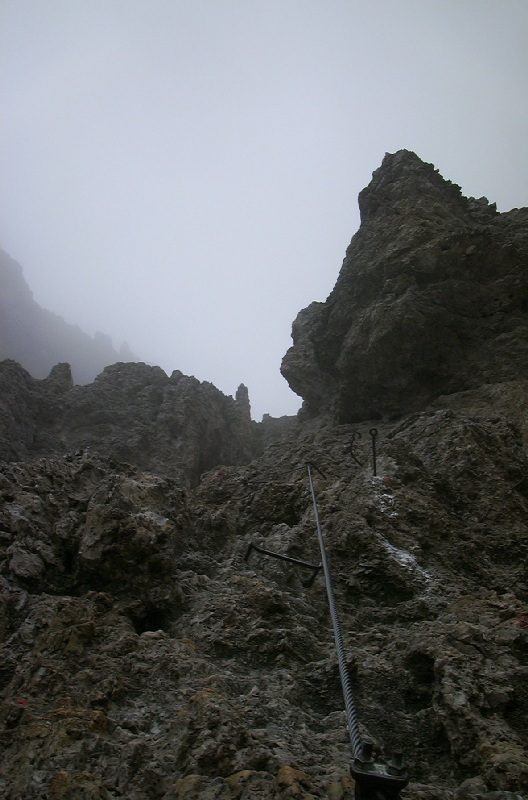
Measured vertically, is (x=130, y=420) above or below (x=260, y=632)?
above

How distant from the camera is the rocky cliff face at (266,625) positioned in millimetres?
4398

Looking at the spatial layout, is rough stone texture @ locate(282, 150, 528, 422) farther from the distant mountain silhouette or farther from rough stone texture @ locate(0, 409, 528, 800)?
the distant mountain silhouette

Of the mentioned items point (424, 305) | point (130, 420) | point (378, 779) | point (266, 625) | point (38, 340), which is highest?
point (38, 340)

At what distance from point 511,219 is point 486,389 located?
8.41 m

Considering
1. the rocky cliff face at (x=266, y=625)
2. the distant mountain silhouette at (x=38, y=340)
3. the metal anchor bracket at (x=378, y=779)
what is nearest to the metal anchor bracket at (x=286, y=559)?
the rocky cliff face at (x=266, y=625)

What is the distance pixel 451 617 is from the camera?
6.84m

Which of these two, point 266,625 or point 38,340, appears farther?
point 38,340

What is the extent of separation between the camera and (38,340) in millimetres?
81000

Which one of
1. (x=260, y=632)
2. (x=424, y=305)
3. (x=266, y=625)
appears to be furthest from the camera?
(x=424, y=305)

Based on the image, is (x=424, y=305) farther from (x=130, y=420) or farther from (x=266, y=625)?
(x=130, y=420)

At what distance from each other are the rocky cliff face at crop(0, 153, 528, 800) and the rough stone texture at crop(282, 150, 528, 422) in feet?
11.6

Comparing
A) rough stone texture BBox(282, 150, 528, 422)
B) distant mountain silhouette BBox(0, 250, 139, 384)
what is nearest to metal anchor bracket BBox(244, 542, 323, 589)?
rough stone texture BBox(282, 150, 528, 422)

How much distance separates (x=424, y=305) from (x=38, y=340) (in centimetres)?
7677

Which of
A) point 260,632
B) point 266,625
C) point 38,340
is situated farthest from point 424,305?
point 38,340
